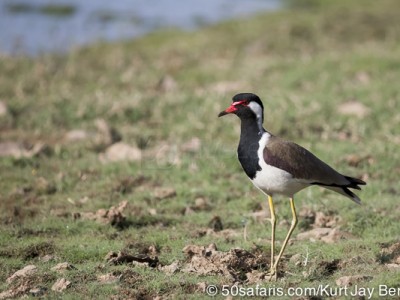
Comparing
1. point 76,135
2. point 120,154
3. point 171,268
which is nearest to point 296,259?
point 171,268

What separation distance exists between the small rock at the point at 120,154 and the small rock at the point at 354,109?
3.06 meters

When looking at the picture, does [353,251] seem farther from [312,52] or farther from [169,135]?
[312,52]

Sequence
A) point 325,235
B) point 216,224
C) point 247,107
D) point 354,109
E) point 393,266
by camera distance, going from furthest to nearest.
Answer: point 354,109 → point 216,224 → point 325,235 → point 247,107 → point 393,266

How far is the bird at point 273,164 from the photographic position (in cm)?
605

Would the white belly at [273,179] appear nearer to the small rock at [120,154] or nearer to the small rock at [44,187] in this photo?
the small rock at [44,187]

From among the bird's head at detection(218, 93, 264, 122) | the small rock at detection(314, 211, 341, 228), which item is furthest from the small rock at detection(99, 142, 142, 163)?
the bird's head at detection(218, 93, 264, 122)

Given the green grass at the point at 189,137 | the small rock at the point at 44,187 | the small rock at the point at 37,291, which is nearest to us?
the small rock at the point at 37,291

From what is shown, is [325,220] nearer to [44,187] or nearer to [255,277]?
[255,277]

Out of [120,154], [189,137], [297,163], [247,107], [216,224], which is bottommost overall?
[216,224]

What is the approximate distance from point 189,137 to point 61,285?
16.4 ft

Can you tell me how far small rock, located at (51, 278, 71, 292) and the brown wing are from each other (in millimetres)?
1779

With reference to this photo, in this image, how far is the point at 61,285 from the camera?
5.66 metres

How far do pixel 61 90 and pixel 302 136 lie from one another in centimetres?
432

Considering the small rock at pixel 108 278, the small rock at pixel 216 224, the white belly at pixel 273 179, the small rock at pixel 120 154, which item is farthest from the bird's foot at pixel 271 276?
the small rock at pixel 120 154
